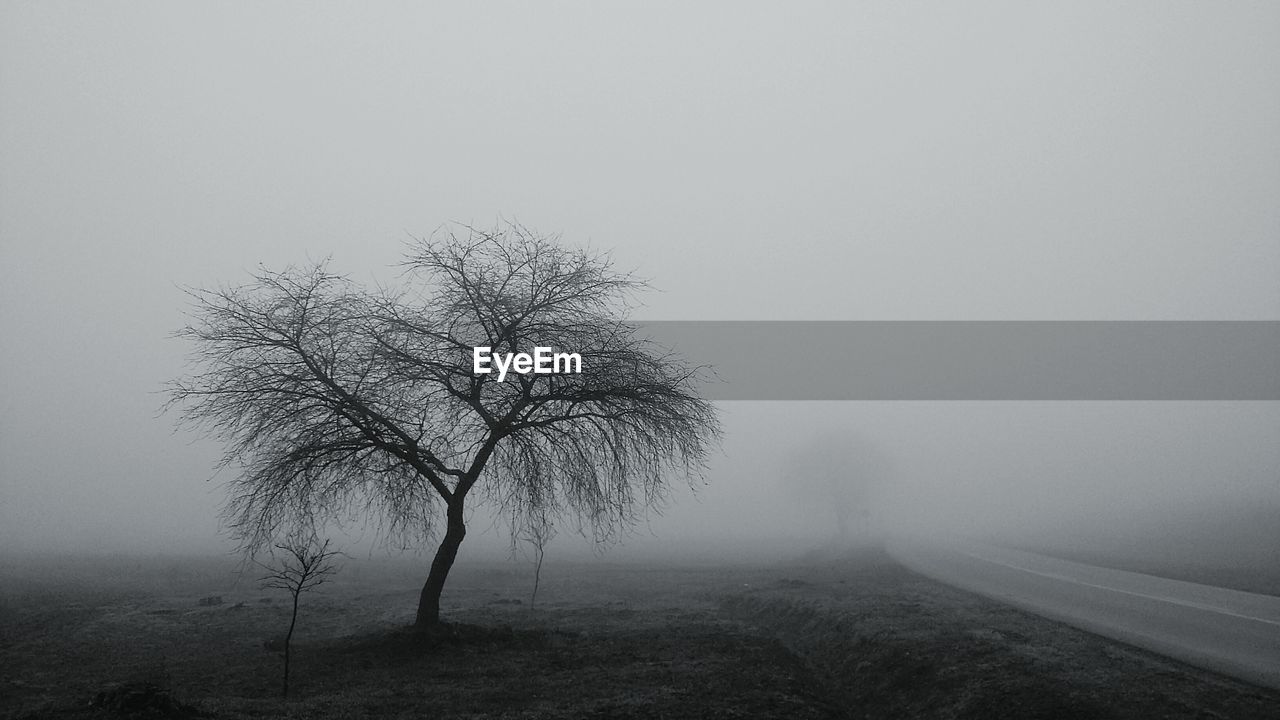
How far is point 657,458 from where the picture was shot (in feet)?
57.9

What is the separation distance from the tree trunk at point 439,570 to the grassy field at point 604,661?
2.18ft

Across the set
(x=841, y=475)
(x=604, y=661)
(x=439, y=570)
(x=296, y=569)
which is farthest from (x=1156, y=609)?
(x=841, y=475)

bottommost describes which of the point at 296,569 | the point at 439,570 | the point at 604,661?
the point at 604,661

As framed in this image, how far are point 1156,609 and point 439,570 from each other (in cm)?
1959

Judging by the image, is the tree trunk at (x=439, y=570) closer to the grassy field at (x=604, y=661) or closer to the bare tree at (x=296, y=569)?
the grassy field at (x=604, y=661)

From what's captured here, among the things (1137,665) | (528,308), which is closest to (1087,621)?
(1137,665)

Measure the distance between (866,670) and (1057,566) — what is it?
25.1 meters

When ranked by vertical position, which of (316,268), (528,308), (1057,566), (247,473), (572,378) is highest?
(316,268)

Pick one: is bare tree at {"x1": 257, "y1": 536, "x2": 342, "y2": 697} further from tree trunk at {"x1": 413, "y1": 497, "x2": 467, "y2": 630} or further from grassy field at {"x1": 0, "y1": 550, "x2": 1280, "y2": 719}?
tree trunk at {"x1": 413, "y1": 497, "x2": 467, "y2": 630}

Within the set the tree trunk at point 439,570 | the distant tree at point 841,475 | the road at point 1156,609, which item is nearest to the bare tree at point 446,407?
the tree trunk at point 439,570

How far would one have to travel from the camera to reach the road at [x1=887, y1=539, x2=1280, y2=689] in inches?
502

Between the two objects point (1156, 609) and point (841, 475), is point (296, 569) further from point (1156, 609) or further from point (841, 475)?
point (841, 475)

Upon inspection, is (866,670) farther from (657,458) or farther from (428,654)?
(428,654)

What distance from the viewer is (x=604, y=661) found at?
610 inches
